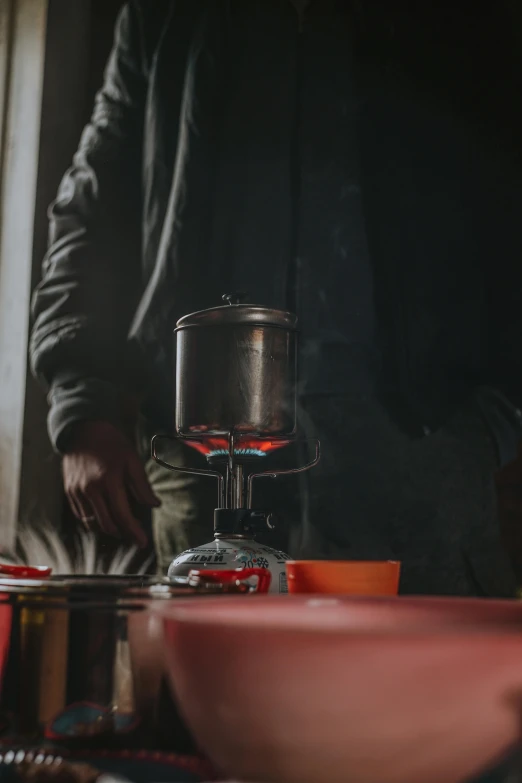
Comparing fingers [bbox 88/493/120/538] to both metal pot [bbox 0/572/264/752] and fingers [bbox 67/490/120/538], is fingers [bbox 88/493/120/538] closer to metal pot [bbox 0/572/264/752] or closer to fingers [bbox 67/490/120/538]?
fingers [bbox 67/490/120/538]

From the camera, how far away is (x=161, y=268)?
1212 mm

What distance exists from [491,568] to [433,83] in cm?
71

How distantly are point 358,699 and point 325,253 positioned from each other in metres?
1.04

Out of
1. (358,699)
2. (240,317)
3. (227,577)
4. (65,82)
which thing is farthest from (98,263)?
(358,699)

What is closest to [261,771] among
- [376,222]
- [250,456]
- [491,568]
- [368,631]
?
[368,631]

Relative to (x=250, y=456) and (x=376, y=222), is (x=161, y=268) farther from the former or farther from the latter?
(x=250, y=456)

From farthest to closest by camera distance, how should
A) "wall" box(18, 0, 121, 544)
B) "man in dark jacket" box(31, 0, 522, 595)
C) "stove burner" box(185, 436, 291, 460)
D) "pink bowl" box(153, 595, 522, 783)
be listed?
"wall" box(18, 0, 121, 544) < "man in dark jacket" box(31, 0, 522, 595) < "stove burner" box(185, 436, 291, 460) < "pink bowl" box(153, 595, 522, 783)

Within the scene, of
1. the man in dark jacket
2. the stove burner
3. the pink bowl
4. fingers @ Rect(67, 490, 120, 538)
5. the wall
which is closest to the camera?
the pink bowl

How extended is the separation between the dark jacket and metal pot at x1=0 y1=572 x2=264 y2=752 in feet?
2.93

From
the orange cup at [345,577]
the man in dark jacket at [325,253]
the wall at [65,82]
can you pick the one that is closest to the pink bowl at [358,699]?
the orange cup at [345,577]

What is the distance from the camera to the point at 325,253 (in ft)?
3.78

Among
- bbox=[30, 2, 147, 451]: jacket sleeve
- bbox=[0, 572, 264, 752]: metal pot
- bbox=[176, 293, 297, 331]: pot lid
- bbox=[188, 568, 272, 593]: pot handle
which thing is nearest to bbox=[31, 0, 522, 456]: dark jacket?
bbox=[30, 2, 147, 451]: jacket sleeve

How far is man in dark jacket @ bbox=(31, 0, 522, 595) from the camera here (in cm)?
108

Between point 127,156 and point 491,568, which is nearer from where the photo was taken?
point 491,568
